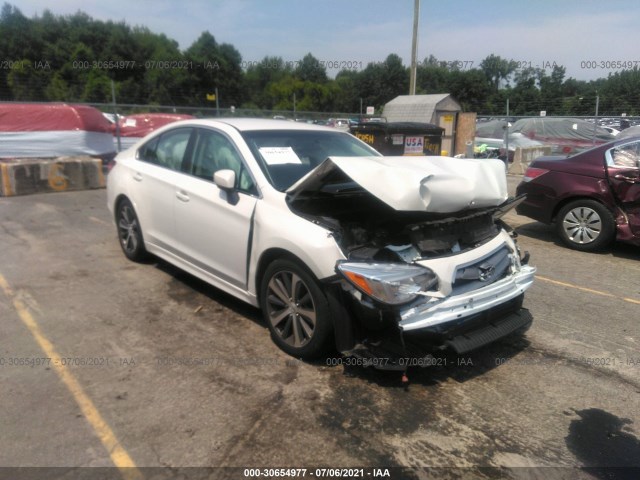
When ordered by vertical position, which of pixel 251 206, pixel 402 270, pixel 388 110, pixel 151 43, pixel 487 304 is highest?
pixel 151 43

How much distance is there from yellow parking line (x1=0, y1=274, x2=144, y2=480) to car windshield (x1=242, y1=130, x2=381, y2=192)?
1.91 meters

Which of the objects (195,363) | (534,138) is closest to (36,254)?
(195,363)

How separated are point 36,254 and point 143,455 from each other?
425cm

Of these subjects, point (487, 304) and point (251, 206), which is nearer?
point (487, 304)

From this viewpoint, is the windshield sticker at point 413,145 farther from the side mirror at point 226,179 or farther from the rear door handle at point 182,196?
the side mirror at point 226,179

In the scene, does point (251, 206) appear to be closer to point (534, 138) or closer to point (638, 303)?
point (638, 303)

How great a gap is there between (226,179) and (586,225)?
512 cm

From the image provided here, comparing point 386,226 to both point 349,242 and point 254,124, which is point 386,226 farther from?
point 254,124

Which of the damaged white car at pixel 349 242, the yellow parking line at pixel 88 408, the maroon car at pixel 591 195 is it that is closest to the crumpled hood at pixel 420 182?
the damaged white car at pixel 349 242

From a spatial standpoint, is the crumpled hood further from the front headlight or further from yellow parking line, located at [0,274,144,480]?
yellow parking line, located at [0,274,144,480]

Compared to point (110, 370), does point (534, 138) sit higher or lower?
higher

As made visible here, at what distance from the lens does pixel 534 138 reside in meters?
17.2

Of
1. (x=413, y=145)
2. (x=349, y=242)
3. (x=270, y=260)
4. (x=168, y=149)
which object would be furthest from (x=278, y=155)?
(x=413, y=145)

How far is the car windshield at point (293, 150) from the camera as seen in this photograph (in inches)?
154
